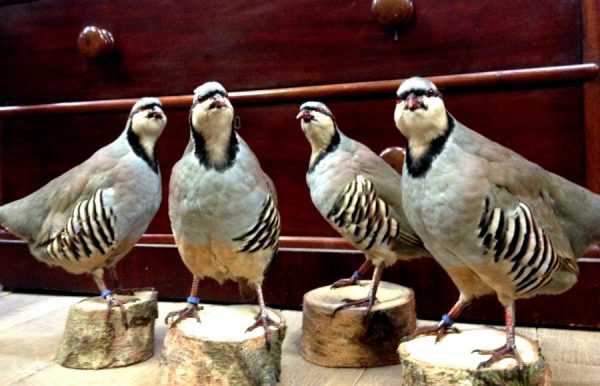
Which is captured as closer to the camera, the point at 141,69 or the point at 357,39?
the point at 357,39

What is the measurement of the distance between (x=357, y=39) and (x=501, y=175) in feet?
3.68

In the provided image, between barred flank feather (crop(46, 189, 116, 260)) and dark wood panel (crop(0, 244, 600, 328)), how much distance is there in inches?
22.4

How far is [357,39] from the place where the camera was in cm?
234

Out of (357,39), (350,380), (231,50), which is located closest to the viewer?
(350,380)

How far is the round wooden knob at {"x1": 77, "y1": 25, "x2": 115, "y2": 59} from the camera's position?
2.56 m

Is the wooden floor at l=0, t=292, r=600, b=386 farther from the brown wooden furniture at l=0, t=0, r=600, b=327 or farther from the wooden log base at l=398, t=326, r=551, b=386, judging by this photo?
the wooden log base at l=398, t=326, r=551, b=386

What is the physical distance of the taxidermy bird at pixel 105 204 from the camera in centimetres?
189

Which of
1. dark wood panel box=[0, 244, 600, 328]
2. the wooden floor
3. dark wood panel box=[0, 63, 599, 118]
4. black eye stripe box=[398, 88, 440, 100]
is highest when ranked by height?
dark wood panel box=[0, 63, 599, 118]

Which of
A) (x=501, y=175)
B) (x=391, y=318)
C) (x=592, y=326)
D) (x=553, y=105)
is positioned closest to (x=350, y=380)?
(x=391, y=318)

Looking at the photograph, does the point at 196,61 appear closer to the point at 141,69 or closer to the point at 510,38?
the point at 141,69

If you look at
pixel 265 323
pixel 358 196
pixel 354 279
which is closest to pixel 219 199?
pixel 265 323

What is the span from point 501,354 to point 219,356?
72 cm

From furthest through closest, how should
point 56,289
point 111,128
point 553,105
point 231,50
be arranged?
point 56,289 → point 111,128 → point 231,50 → point 553,105

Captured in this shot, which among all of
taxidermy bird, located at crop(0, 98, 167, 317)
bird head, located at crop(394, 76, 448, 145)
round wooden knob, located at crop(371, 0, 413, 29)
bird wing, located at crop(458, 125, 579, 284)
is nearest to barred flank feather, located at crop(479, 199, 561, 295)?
bird wing, located at crop(458, 125, 579, 284)
